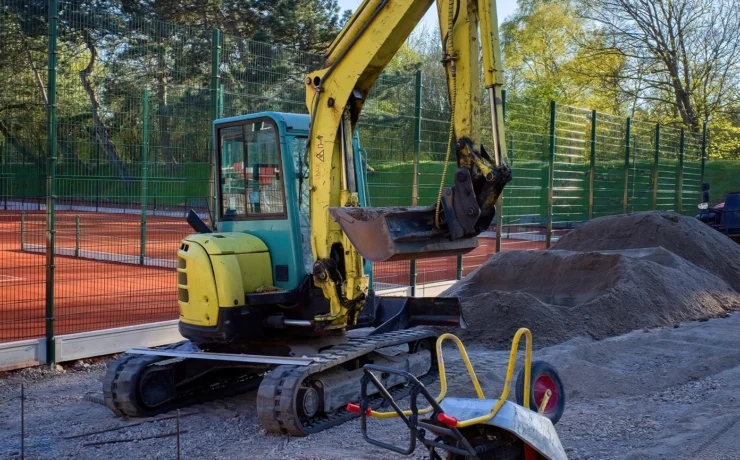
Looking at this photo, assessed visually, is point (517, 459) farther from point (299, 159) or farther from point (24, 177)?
point (24, 177)

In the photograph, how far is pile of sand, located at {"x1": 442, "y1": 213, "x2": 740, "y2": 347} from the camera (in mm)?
9672

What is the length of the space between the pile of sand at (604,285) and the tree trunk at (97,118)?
185 inches

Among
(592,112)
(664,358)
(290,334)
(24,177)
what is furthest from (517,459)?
(592,112)

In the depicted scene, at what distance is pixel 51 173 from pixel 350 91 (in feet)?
11.6

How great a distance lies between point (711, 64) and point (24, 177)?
3383cm

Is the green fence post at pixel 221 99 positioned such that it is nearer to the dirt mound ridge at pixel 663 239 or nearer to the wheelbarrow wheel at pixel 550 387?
the wheelbarrow wheel at pixel 550 387

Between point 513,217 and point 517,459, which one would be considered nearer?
point 517,459

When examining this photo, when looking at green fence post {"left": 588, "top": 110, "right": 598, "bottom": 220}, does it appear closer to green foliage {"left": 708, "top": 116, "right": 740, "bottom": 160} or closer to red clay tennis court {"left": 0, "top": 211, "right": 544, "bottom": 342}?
red clay tennis court {"left": 0, "top": 211, "right": 544, "bottom": 342}

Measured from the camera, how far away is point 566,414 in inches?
248

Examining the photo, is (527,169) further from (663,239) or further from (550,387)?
(550,387)

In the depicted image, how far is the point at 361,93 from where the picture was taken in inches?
274

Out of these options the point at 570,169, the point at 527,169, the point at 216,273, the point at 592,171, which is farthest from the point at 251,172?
the point at 592,171

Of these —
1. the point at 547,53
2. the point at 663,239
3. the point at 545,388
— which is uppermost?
the point at 547,53

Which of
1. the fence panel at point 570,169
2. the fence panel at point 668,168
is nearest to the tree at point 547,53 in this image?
the fence panel at point 668,168
